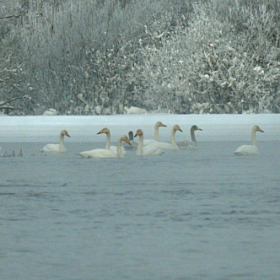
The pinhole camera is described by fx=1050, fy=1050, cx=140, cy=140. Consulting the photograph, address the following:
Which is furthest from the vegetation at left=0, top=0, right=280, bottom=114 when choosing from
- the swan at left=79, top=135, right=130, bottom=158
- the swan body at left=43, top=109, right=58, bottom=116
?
the swan at left=79, top=135, right=130, bottom=158

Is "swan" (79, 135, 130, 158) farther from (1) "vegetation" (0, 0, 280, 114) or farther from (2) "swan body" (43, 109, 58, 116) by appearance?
(2) "swan body" (43, 109, 58, 116)

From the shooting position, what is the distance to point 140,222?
10.1m

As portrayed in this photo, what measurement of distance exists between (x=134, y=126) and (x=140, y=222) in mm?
20847

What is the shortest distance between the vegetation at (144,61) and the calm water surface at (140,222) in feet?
63.6

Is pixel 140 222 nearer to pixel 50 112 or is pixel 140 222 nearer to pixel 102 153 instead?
pixel 102 153

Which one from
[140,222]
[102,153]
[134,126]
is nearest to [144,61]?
[134,126]

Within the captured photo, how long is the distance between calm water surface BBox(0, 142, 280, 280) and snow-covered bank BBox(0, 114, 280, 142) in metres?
11.0

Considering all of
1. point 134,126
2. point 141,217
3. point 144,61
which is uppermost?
point 144,61

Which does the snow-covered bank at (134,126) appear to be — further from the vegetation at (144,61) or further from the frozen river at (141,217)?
the frozen river at (141,217)

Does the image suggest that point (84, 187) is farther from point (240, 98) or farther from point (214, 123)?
point (240, 98)

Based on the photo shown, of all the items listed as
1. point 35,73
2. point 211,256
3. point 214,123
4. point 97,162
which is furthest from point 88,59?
point 211,256

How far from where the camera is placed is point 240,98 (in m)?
36.4

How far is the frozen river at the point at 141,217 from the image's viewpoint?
777 cm

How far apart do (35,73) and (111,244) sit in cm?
3111
